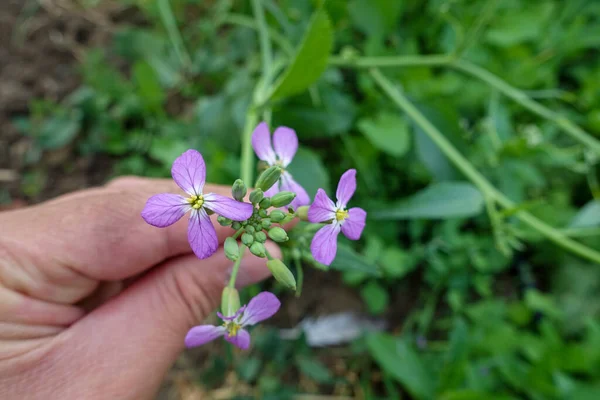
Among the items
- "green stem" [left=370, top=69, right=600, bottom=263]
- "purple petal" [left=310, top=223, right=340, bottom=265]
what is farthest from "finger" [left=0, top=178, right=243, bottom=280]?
"green stem" [left=370, top=69, right=600, bottom=263]

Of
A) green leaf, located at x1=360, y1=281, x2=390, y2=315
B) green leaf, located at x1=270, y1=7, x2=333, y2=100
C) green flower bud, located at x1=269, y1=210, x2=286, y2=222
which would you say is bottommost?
green leaf, located at x1=360, y1=281, x2=390, y2=315

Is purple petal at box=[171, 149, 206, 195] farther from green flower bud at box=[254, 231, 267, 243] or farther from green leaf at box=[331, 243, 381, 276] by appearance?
green leaf at box=[331, 243, 381, 276]

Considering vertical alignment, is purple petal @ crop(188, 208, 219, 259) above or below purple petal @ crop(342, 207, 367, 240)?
above

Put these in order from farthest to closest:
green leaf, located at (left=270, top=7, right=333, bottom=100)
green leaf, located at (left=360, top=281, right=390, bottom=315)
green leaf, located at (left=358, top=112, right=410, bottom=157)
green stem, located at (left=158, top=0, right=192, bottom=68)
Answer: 1. green stem, located at (left=158, top=0, right=192, bottom=68)
2. green leaf, located at (left=360, top=281, right=390, bottom=315)
3. green leaf, located at (left=358, top=112, right=410, bottom=157)
4. green leaf, located at (left=270, top=7, right=333, bottom=100)

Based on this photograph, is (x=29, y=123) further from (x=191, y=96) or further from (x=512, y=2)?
(x=512, y=2)

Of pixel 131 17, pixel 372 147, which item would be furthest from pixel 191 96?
pixel 372 147

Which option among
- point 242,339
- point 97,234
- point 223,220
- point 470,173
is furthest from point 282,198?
point 470,173

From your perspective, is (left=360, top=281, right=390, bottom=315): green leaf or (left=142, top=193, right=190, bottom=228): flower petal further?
(left=360, top=281, right=390, bottom=315): green leaf
